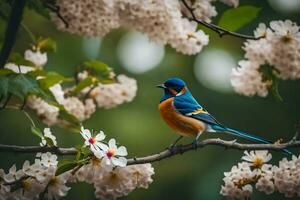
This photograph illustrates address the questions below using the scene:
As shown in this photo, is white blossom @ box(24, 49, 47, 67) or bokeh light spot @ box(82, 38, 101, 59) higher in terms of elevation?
white blossom @ box(24, 49, 47, 67)

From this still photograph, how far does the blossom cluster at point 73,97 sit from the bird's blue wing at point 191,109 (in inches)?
17.2

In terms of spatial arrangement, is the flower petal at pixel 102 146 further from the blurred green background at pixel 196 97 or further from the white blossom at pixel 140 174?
the blurred green background at pixel 196 97

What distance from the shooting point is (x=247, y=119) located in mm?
6668

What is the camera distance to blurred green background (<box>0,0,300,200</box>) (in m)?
5.93

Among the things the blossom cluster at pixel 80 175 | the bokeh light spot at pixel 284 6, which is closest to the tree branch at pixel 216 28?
the blossom cluster at pixel 80 175

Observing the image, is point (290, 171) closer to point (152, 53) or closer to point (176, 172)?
point (152, 53)

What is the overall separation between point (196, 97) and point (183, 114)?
3.25 meters

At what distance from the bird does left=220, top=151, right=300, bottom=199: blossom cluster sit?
28 centimetres

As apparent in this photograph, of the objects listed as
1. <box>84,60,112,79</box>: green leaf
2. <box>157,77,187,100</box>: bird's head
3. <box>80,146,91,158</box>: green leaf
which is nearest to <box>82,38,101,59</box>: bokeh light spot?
<box>84,60,112,79</box>: green leaf

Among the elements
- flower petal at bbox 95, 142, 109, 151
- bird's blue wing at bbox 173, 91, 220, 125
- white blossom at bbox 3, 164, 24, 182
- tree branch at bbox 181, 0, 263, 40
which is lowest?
white blossom at bbox 3, 164, 24, 182

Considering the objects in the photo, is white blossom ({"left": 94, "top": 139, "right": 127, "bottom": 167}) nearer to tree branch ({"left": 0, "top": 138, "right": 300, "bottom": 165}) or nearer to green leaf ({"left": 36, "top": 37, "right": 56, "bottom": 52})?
tree branch ({"left": 0, "top": 138, "right": 300, "bottom": 165})

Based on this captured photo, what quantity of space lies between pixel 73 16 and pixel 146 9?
291 millimetres

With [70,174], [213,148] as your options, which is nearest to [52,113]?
[70,174]

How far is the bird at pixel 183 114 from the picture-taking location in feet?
9.62
